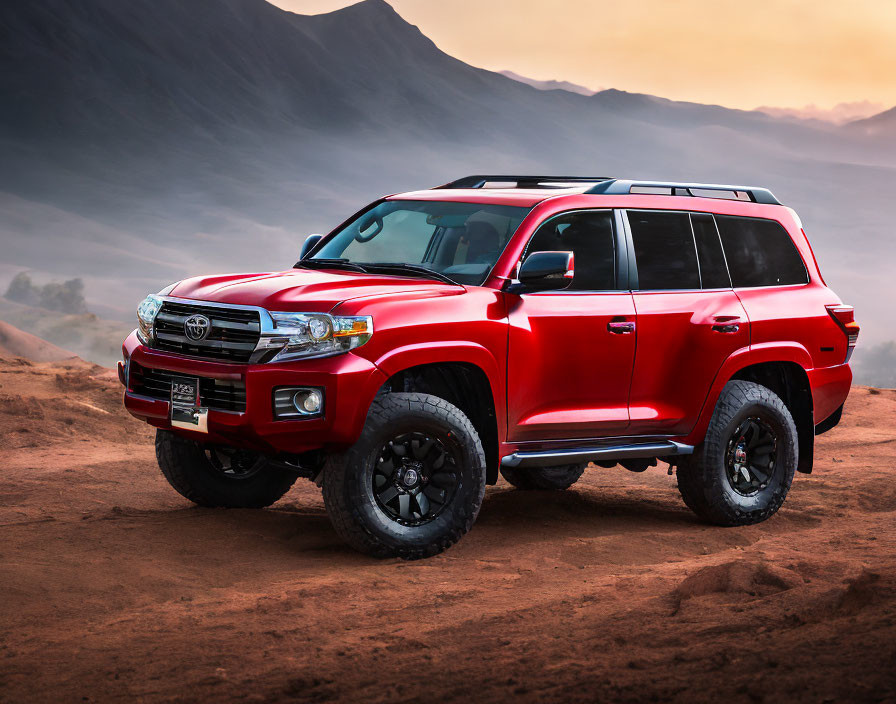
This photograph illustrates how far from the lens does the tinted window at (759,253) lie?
7.77m

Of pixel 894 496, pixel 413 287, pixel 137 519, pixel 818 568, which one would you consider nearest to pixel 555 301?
pixel 413 287

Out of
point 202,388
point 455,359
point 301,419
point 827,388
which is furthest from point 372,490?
point 827,388

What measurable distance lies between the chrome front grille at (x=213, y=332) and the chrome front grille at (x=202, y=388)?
0.14 m

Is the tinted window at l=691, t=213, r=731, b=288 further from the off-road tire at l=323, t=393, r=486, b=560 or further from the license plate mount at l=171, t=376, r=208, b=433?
the license plate mount at l=171, t=376, r=208, b=433

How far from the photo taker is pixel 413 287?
633cm

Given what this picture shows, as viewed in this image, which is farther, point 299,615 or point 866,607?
point 299,615

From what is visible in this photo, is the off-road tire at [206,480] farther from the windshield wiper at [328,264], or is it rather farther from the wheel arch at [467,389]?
the wheel arch at [467,389]

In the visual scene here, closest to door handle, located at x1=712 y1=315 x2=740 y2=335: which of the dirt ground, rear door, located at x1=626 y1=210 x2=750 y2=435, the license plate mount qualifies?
rear door, located at x1=626 y1=210 x2=750 y2=435

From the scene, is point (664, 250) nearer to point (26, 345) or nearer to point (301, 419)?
point (301, 419)

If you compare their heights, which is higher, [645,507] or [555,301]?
[555,301]

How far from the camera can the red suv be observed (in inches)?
234

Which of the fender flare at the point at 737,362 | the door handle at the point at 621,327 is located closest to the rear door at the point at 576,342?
the door handle at the point at 621,327

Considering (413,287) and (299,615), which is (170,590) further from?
(413,287)

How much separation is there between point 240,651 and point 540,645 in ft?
4.10
